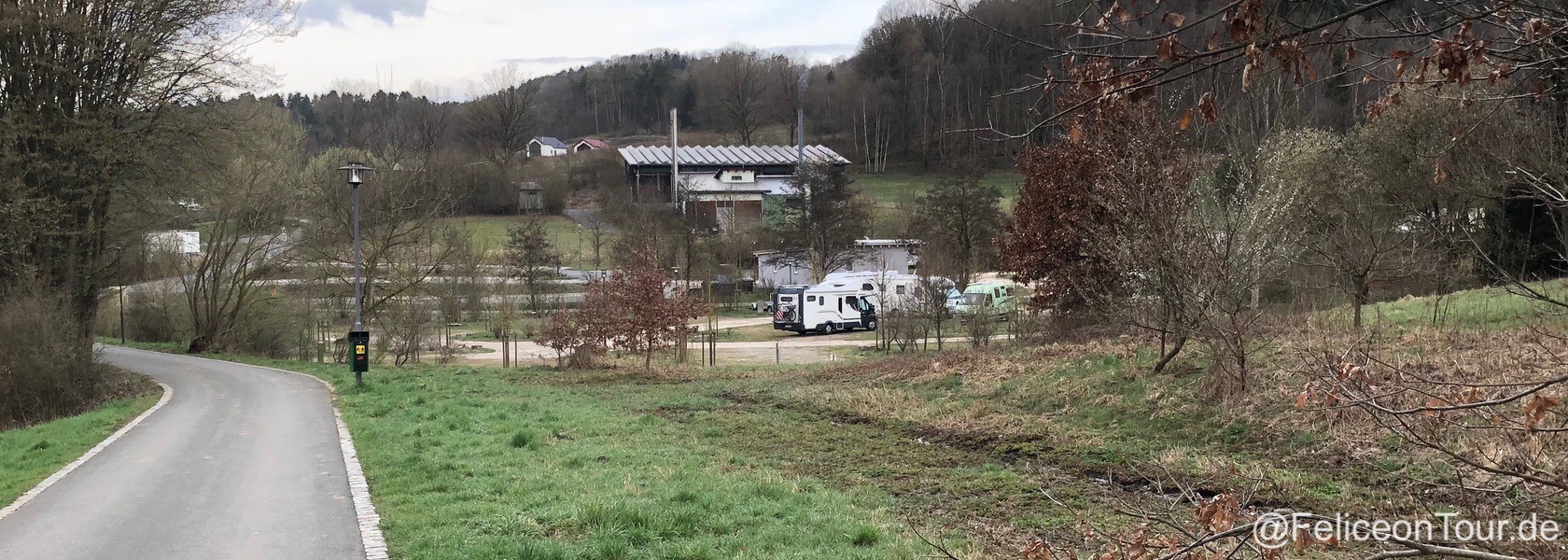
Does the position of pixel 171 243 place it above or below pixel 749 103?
below

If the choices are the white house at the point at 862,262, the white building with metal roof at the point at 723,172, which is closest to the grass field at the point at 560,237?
the white building with metal roof at the point at 723,172

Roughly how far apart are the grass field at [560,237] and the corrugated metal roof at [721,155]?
29.3ft

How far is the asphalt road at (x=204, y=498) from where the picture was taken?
316 inches

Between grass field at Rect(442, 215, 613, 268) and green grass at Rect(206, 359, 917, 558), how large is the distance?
4695 cm

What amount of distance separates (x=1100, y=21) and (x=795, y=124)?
105963mm

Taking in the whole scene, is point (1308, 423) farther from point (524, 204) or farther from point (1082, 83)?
point (524, 204)

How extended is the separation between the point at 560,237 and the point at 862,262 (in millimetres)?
27191

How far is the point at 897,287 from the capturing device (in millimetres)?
39000

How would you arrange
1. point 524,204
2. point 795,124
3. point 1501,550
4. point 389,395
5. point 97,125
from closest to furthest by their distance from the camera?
point 1501,550, point 389,395, point 97,125, point 524,204, point 795,124

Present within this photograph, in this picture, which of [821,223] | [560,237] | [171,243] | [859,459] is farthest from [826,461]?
[560,237]

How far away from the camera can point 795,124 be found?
10806 centimetres

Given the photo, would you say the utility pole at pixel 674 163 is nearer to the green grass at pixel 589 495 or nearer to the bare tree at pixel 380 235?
the bare tree at pixel 380 235

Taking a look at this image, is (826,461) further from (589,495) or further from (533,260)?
(533,260)

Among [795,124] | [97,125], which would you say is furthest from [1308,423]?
[795,124]
